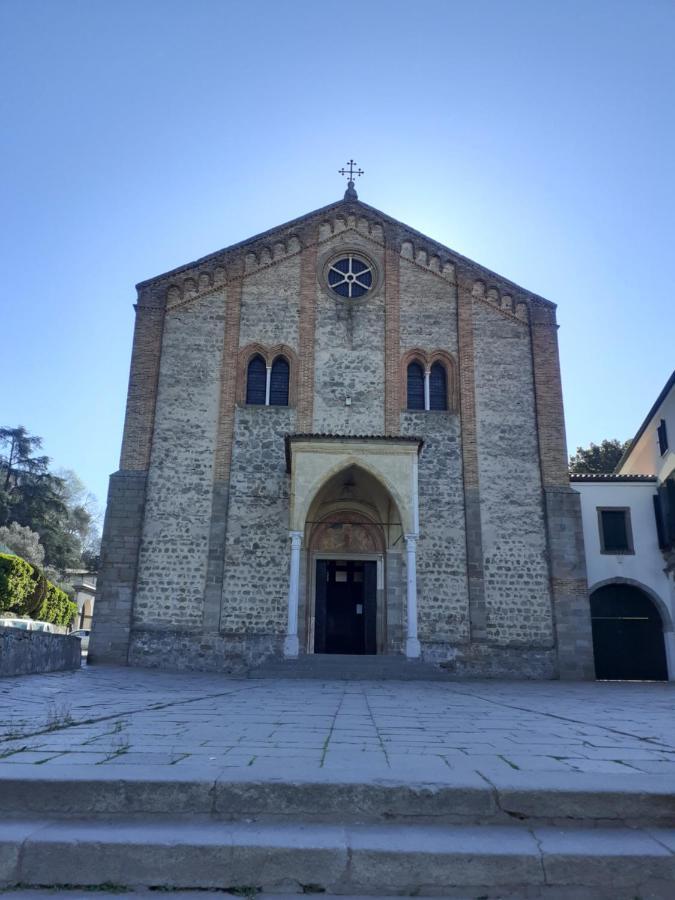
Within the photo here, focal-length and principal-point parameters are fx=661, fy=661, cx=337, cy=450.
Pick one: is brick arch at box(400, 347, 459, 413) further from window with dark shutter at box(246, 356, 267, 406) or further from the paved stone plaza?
the paved stone plaza

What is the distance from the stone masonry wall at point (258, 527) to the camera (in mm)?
16656

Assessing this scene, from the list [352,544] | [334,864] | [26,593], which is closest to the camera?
[334,864]

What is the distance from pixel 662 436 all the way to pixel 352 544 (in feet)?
36.5

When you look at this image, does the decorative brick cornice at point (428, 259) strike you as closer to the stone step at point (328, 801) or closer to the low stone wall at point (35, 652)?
the low stone wall at point (35, 652)

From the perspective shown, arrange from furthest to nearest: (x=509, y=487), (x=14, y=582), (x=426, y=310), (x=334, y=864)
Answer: (x=14, y=582), (x=426, y=310), (x=509, y=487), (x=334, y=864)

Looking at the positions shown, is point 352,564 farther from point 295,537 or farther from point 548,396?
point 548,396

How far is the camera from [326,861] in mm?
2791

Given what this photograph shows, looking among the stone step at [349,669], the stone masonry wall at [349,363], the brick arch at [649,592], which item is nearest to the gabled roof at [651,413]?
the brick arch at [649,592]

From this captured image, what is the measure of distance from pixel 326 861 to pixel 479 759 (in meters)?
1.59

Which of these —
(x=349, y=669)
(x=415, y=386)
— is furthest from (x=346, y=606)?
(x=415, y=386)

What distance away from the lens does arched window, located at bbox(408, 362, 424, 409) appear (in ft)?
62.1

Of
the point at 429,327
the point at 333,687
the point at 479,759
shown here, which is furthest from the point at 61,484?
the point at 479,759

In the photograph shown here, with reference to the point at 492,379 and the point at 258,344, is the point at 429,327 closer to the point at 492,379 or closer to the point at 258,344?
the point at 492,379

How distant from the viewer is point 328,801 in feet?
10.6
